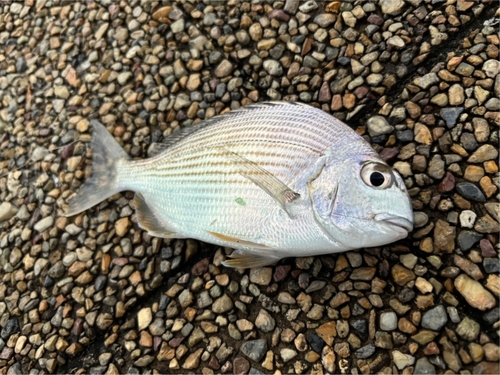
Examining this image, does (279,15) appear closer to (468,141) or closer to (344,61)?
(344,61)

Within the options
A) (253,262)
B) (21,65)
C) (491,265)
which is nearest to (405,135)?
(491,265)

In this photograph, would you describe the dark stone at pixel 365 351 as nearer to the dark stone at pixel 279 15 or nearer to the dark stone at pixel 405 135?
the dark stone at pixel 405 135

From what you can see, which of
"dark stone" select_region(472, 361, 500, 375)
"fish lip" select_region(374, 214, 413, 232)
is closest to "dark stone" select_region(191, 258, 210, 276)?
"fish lip" select_region(374, 214, 413, 232)

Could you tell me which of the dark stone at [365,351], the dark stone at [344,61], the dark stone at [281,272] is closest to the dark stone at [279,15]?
the dark stone at [344,61]

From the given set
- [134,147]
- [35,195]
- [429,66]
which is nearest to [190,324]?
[134,147]

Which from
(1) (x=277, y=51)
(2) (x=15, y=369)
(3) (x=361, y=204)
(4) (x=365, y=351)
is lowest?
(2) (x=15, y=369)

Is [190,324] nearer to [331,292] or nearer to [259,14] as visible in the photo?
[331,292]

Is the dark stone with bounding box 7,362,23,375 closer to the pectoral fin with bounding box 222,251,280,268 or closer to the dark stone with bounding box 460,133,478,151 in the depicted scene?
the pectoral fin with bounding box 222,251,280,268
